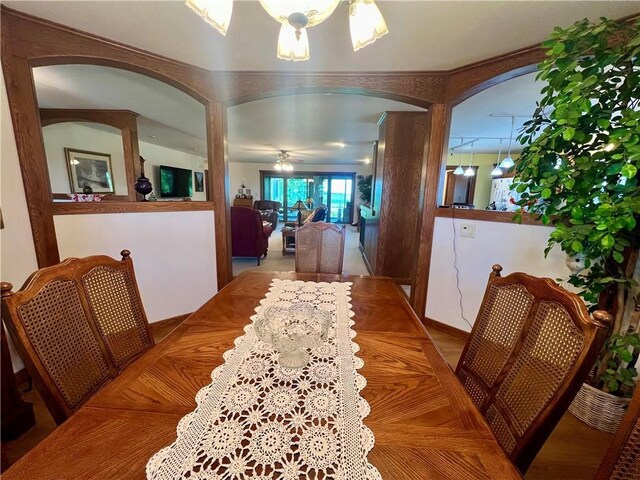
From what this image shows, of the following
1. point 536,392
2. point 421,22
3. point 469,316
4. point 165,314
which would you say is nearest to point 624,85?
point 421,22

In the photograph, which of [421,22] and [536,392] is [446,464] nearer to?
[536,392]

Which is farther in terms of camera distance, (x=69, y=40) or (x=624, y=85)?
(x=69, y=40)

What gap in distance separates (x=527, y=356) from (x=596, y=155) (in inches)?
36.6

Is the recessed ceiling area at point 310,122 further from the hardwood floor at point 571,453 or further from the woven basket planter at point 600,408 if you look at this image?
the hardwood floor at point 571,453

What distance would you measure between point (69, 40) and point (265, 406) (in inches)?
98.4

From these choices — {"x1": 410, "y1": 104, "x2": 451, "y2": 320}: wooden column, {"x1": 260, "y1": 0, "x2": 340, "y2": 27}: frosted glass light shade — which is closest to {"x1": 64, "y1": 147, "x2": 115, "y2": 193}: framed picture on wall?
{"x1": 260, "y1": 0, "x2": 340, "y2": 27}: frosted glass light shade

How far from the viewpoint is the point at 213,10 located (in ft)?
2.93

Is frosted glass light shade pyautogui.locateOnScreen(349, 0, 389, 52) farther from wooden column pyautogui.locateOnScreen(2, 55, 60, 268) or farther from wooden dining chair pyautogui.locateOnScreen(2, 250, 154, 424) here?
wooden column pyautogui.locateOnScreen(2, 55, 60, 268)

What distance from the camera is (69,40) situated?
168 cm

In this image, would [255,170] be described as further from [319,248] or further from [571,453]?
[571,453]

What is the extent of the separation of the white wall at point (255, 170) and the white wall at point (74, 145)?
13.7 feet

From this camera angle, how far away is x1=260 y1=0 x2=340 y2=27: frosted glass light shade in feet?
2.76

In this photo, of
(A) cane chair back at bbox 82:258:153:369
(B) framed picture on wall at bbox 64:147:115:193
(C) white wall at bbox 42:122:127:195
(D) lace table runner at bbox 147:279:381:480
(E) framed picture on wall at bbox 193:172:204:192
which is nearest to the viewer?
(D) lace table runner at bbox 147:279:381:480

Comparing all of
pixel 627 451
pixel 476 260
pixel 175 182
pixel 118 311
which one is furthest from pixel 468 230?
pixel 175 182
